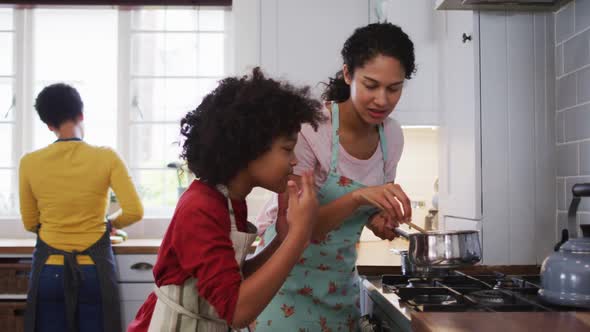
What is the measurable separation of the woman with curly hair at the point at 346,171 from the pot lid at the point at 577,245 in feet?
1.16

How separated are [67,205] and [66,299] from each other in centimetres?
40

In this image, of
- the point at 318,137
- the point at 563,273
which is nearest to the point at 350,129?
the point at 318,137

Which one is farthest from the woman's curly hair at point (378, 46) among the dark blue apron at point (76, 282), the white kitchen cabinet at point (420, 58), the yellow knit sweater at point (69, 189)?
the dark blue apron at point (76, 282)

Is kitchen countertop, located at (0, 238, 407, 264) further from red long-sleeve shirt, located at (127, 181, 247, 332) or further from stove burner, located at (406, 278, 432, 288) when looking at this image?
red long-sleeve shirt, located at (127, 181, 247, 332)

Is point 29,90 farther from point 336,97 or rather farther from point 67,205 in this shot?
point 336,97

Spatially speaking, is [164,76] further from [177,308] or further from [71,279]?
[177,308]

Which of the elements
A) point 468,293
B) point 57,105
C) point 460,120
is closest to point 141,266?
point 57,105

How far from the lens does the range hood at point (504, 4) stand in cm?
183

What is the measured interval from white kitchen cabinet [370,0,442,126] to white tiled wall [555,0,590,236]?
68cm

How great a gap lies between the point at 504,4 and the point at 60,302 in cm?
209

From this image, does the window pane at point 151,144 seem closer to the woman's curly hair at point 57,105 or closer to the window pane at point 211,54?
the window pane at point 211,54

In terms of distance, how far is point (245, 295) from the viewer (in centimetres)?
102

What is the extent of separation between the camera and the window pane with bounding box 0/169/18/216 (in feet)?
12.5

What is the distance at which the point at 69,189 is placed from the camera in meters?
2.60
